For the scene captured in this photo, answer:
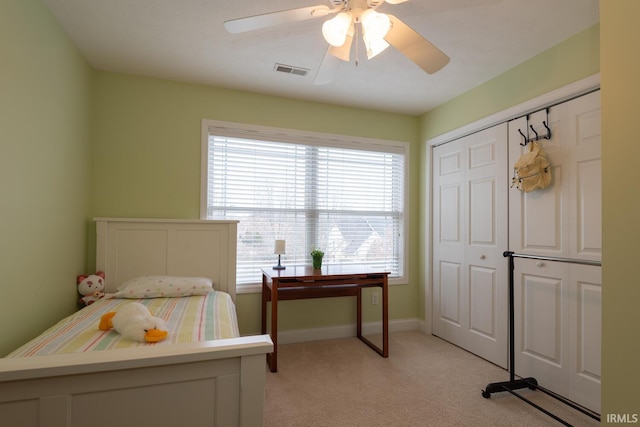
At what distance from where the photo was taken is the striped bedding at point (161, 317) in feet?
4.66

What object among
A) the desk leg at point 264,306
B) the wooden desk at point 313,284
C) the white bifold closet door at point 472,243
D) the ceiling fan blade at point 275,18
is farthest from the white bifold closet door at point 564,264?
the desk leg at point 264,306

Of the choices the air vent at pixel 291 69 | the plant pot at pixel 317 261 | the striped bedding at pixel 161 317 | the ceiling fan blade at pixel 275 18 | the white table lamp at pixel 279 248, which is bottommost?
the striped bedding at pixel 161 317

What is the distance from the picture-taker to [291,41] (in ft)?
7.39

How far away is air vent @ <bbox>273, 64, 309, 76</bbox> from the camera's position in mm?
2604

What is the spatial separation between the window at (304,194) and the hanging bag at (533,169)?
1383 millimetres

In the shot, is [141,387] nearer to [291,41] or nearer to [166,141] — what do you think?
[291,41]

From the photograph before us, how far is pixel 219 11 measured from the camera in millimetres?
1930

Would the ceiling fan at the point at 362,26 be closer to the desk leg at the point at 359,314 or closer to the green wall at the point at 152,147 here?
the green wall at the point at 152,147

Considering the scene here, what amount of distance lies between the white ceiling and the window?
1.68 feet

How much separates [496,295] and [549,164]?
44.3 inches

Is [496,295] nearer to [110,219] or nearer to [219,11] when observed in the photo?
[219,11]

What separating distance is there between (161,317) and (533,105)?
2.88 metres

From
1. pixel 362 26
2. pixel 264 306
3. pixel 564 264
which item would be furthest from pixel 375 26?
pixel 264 306

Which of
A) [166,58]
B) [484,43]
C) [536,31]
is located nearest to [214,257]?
[166,58]
